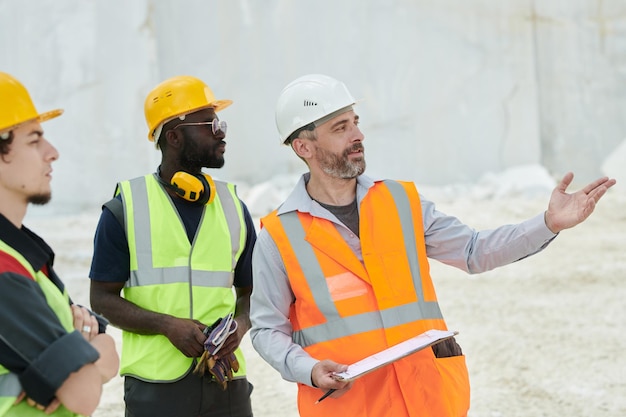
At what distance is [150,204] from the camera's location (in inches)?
124

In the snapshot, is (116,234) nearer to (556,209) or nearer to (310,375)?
(310,375)

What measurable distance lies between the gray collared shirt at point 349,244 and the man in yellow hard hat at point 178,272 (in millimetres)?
257

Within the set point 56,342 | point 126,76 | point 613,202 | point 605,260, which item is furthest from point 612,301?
point 126,76

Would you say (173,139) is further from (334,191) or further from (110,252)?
(334,191)

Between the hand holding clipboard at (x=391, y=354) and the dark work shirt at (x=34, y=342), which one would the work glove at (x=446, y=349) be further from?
the dark work shirt at (x=34, y=342)

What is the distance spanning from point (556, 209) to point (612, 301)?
5.32 m

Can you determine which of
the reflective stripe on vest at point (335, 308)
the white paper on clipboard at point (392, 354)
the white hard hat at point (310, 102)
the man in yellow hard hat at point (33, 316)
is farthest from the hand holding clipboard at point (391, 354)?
the white hard hat at point (310, 102)

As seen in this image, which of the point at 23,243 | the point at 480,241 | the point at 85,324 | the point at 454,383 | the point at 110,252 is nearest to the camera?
the point at 23,243

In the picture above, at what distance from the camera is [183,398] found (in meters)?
2.99

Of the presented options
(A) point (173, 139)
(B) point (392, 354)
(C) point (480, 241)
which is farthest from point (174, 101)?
(B) point (392, 354)

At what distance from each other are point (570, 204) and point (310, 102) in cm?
91

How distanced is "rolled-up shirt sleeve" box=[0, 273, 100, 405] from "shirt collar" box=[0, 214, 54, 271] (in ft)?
0.38

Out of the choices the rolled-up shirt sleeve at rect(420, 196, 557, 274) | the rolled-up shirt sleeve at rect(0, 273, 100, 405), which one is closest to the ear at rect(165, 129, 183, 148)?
the rolled-up shirt sleeve at rect(420, 196, 557, 274)

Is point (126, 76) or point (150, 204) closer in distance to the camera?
point (150, 204)
